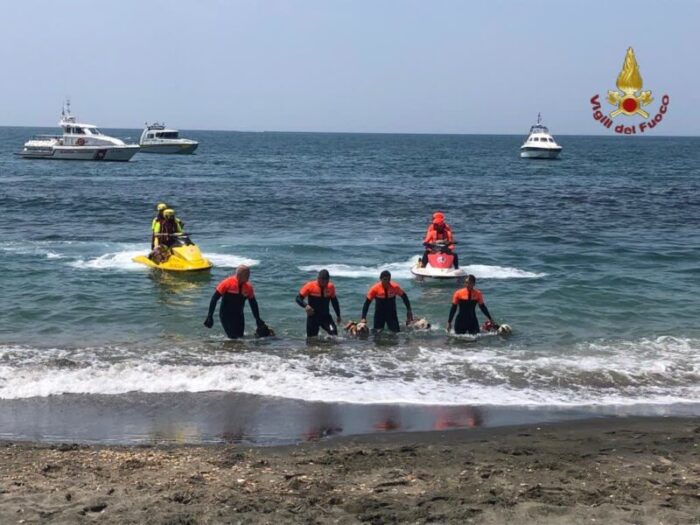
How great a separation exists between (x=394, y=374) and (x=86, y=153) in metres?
55.2

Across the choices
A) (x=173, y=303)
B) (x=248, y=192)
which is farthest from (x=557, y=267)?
(x=248, y=192)

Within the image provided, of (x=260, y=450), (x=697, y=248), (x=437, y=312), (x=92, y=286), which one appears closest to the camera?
(x=260, y=450)

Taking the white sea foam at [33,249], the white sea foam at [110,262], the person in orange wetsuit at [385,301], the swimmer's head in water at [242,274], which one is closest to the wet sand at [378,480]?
the swimmer's head in water at [242,274]

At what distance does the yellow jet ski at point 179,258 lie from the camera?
18.8 m

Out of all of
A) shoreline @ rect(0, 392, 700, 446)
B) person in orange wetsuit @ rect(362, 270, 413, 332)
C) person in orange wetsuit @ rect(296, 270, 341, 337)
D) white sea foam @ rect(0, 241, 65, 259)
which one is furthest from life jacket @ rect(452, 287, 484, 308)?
white sea foam @ rect(0, 241, 65, 259)

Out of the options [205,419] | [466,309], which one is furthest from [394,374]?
[205,419]

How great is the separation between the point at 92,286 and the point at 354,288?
558 cm

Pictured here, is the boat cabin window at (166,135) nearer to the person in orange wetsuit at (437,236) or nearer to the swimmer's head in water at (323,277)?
the person in orange wetsuit at (437,236)

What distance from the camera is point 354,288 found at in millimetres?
17703

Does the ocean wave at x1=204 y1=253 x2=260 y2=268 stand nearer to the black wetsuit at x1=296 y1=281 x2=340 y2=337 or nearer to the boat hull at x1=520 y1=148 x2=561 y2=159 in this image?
the black wetsuit at x1=296 y1=281 x2=340 y2=337

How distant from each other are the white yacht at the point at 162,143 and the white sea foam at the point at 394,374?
7037cm

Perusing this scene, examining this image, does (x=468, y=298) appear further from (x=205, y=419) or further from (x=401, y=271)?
(x=401, y=271)

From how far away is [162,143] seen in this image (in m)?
80.6

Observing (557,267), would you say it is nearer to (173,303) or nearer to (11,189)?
(173,303)
